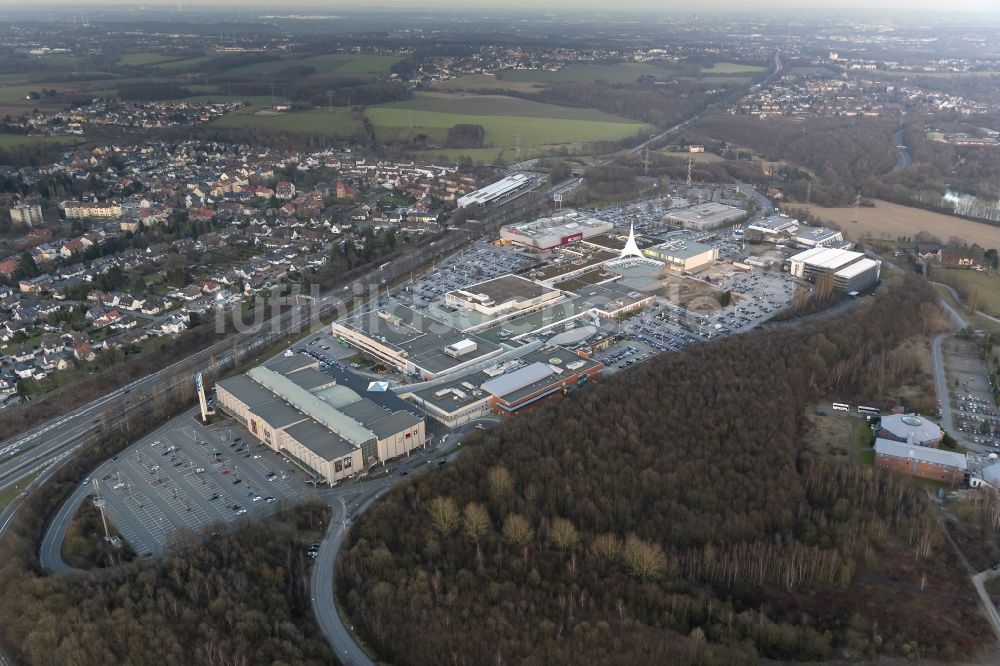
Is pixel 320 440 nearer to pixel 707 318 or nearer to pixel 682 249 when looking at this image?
pixel 707 318

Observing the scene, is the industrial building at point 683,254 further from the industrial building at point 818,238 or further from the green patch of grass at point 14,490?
the green patch of grass at point 14,490

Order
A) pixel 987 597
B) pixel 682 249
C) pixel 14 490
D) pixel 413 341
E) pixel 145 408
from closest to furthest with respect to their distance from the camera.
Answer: pixel 987 597, pixel 14 490, pixel 145 408, pixel 413 341, pixel 682 249

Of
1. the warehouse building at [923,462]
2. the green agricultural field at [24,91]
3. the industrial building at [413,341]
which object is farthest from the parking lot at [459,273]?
the green agricultural field at [24,91]

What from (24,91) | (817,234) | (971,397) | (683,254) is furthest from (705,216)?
(24,91)

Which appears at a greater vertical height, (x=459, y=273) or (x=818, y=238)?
(x=818, y=238)

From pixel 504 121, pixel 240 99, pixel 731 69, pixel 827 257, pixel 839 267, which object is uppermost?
pixel 731 69

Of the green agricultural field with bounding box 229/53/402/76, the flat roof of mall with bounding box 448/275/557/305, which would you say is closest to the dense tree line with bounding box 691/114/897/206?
the flat roof of mall with bounding box 448/275/557/305
